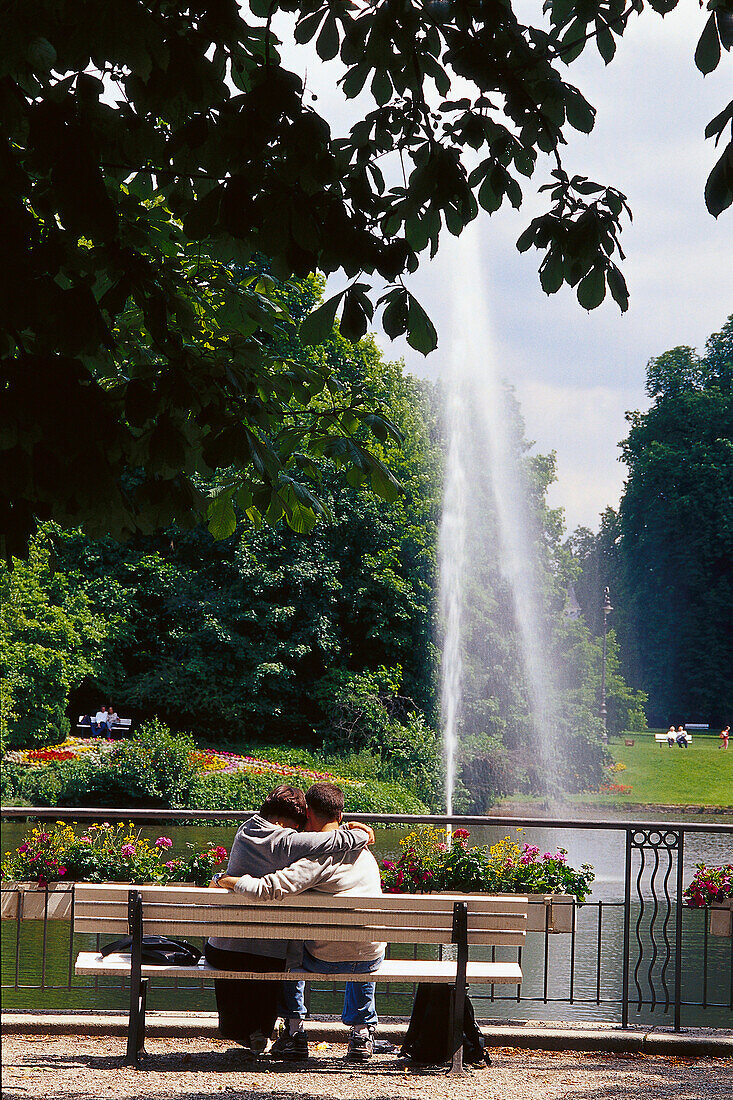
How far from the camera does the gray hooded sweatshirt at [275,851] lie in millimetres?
5312

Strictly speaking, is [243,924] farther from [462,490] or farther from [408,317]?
[462,490]

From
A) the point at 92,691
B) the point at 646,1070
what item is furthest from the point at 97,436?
the point at 92,691

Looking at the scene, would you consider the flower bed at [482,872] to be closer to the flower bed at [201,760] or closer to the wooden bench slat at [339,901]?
the wooden bench slat at [339,901]

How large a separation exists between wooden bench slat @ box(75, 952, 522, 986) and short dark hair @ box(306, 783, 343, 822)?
2.22ft

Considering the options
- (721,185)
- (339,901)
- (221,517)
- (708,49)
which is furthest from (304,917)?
(708,49)

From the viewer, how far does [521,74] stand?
4.25 metres

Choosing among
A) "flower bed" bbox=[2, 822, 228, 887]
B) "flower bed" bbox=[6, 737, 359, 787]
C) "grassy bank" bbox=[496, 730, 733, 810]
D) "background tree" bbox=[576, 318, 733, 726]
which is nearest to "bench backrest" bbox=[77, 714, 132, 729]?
"flower bed" bbox=[6, 737, 359, 787]

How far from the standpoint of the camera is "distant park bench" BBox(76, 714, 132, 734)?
116ft

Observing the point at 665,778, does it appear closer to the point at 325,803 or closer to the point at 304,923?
the point at 325,803

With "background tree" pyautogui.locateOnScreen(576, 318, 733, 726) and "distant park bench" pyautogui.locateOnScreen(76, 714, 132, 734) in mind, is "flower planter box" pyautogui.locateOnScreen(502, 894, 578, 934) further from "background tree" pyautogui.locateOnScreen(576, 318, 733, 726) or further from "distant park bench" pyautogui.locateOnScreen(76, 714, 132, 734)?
"background tree" pyautogui.locateOnScreen(576, 318, 733, 726)

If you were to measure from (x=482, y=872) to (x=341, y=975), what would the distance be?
1.86m

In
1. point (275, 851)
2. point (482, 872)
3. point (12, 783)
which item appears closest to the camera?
point (275, 851)

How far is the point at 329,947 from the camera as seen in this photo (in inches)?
208

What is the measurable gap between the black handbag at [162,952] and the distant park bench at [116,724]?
98.9 ft
